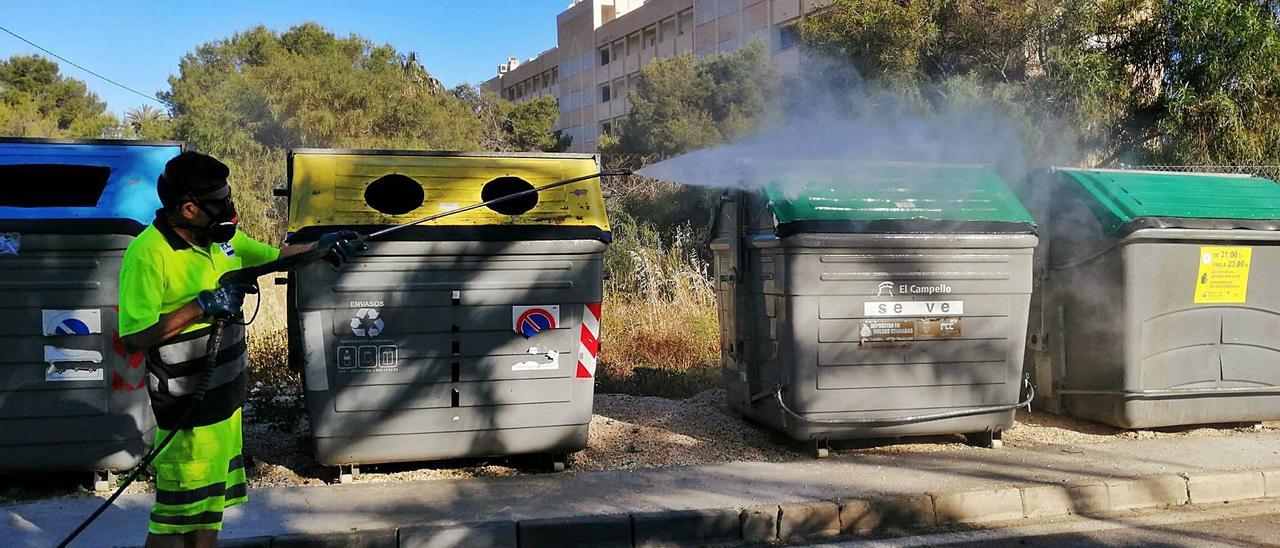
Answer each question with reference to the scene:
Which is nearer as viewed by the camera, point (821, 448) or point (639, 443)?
point (821, 448)

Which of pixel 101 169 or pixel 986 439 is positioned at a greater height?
pixel 101 169

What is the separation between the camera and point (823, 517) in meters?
4.63

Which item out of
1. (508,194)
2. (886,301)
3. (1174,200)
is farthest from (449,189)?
(1174,200)

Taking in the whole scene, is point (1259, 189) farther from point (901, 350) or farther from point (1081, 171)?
point (901, 350)

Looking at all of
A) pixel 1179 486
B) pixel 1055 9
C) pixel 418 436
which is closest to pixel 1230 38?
pixel 1055 9

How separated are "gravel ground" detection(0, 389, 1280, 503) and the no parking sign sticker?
867 millimetres

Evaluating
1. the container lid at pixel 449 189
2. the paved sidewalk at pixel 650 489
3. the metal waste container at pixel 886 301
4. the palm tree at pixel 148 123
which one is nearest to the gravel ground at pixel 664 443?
the paved sidewalk at pixel 650 489

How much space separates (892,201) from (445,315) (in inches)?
104

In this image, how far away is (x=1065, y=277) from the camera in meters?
6.31

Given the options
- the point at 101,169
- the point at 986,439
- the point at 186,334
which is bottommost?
the point at 986,439

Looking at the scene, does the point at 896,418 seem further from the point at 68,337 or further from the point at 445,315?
the point at 68,337

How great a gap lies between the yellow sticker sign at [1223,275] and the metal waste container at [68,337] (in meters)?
6.05

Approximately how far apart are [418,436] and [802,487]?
1.98 metres

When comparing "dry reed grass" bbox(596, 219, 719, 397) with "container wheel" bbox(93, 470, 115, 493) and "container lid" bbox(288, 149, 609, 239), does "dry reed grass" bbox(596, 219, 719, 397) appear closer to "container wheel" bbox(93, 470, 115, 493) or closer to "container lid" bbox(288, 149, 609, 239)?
"container lid" bbox(288, 149, 609, 239)
